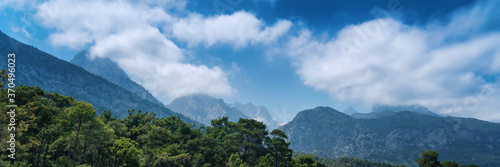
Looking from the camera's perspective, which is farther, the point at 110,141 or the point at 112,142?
the point at 112,142

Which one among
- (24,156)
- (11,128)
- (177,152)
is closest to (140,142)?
(177,152)

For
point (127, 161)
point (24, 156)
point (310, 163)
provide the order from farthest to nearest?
1. point (310, 163)
2. point (127, 161)
3. point (24, 156)

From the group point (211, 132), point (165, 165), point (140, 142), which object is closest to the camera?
point (165, 165)

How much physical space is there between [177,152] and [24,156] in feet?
92.4

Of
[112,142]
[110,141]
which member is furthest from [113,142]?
[110,141]

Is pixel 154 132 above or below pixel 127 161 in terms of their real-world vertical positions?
above

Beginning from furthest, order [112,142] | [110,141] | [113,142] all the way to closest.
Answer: [113,142], [112,142], [110,141]

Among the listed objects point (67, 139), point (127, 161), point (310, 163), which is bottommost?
point (310, 163)

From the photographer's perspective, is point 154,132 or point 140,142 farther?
point 140,142

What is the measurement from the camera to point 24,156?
128 feet

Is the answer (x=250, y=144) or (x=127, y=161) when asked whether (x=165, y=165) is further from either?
(x=250, y=144)

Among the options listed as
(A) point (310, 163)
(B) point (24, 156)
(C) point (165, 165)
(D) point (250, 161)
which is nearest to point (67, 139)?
(B) point (24, 156)

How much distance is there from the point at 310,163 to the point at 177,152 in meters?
43.8

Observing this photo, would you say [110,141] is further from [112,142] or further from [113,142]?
[113,142]
